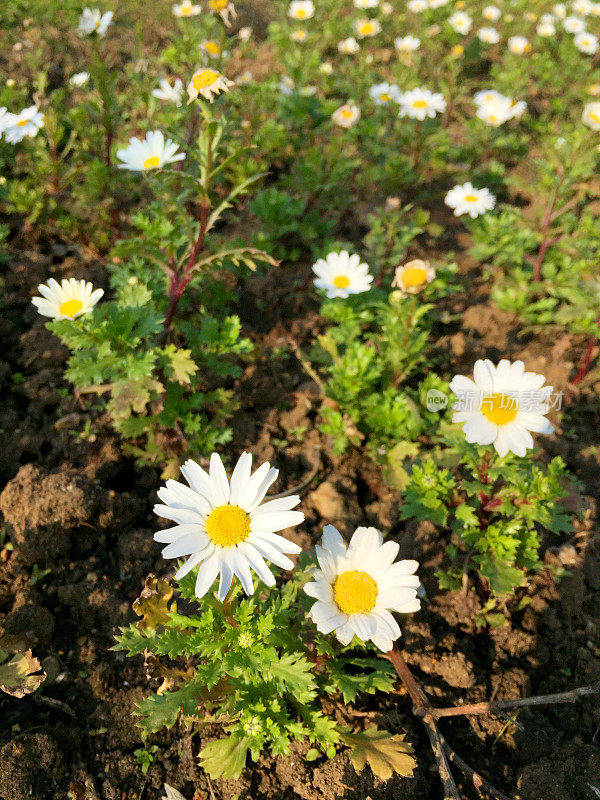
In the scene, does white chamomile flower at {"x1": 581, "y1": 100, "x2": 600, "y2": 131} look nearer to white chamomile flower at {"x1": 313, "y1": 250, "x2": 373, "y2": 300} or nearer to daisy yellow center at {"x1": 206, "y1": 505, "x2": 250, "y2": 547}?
white chamomile flower at {"x1": 313, "y1": 250, "x2": 373, "y2": 300}

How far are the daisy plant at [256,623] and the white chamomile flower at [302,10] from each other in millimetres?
6258

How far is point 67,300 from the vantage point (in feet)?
7.83

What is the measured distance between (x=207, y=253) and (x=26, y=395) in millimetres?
1299

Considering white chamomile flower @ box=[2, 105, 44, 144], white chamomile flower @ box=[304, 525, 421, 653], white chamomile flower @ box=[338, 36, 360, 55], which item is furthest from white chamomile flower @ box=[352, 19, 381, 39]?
white chamomile flower @ box=[304, 525, 421, 653]

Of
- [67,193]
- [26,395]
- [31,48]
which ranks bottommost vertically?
[26,395]

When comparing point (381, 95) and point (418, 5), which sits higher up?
point (418, 5)

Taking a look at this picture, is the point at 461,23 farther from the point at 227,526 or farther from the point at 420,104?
the point at 227,526

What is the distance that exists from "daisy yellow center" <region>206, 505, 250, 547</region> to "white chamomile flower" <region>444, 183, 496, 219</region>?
3.00 metres

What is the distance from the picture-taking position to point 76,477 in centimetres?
253

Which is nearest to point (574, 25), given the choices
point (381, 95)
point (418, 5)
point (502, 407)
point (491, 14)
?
point (491, 14)

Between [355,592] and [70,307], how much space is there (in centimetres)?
164

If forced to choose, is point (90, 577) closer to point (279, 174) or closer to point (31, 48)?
point (279, 174)

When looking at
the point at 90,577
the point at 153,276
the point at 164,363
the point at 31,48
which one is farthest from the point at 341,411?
the point at 31,48

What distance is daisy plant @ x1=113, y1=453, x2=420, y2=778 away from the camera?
5.69 feet
